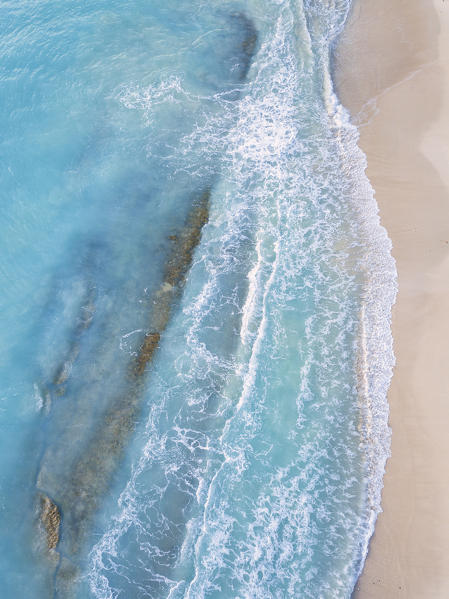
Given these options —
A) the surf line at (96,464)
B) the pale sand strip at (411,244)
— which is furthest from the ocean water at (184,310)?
the pale sand strip at (411,244)

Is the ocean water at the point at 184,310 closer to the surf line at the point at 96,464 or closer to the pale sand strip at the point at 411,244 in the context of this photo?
the surf line at the point at 96,464

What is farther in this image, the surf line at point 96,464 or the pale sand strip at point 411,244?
the surf line at point 96,464

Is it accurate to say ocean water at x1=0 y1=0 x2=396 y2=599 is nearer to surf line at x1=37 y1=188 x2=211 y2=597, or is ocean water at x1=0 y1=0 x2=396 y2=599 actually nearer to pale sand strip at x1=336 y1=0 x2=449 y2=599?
surf line at x1=37 y1=188 x2=211 y2=597

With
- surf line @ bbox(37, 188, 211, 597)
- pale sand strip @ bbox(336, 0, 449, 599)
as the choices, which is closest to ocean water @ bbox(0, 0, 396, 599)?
surf line @ bbox(37, 188, 211, 597)

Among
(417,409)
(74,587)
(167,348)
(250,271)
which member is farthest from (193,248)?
(74,587)

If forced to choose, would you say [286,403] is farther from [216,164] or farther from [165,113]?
[165,113]

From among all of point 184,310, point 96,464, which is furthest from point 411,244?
point 96,464
